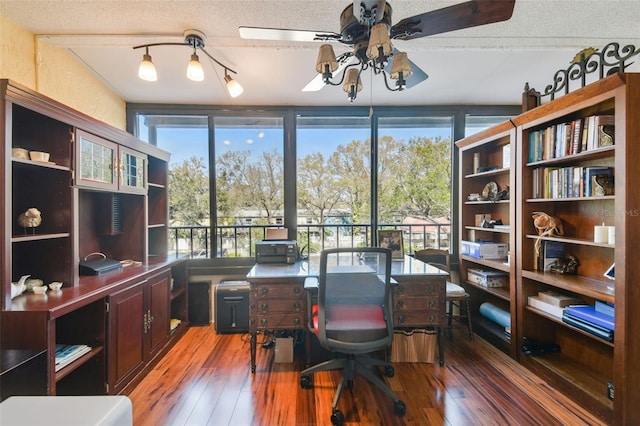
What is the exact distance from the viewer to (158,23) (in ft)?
5.97

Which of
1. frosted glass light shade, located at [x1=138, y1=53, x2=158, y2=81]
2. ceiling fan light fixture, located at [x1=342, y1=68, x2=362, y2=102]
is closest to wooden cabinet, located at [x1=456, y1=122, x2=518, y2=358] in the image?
ceiling fan light fixture, located at [x1=342, y1=68, x2=362, y2=102]

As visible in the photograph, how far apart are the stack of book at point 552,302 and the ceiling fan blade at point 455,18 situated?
6.39 ft

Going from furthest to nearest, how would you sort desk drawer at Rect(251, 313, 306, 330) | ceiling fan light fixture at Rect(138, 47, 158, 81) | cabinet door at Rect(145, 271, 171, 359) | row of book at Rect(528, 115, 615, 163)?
cabinet door at Rect(145, 271, 171, 359)
desk drawer at Rect(251, 313, 306, 330)
ceiling fan light fixture at Rect(138, 47, 158, 81)
row of book at Rect(528, 115, 615, 163)

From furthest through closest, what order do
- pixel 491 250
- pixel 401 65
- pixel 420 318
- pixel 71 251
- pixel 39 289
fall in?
pixel 491 250
pixel 420 318
pixel 71 251
pixel 39 289
pixel 401 65

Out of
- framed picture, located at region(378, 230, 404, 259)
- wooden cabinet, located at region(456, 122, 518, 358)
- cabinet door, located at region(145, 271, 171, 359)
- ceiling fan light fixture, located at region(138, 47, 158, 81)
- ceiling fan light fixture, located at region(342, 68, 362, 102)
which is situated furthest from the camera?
framed picture, located at region(378, 230, 404, 259)

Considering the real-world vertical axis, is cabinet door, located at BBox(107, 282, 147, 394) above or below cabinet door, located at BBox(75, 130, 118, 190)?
below

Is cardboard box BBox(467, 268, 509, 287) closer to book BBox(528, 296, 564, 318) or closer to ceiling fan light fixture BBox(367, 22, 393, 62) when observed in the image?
book BBox(528, 296, 564, 318)

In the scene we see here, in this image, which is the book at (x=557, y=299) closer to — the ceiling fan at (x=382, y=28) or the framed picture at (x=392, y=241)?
the framed picture at (x=392, y=241)

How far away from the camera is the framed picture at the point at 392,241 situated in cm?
283

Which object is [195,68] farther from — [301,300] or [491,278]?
[491,278]

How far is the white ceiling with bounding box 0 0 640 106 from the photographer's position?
168 centimetres

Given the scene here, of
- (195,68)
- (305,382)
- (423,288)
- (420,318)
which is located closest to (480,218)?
(423,288)

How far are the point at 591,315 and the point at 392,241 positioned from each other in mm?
1534

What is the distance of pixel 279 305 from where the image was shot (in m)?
2.10
